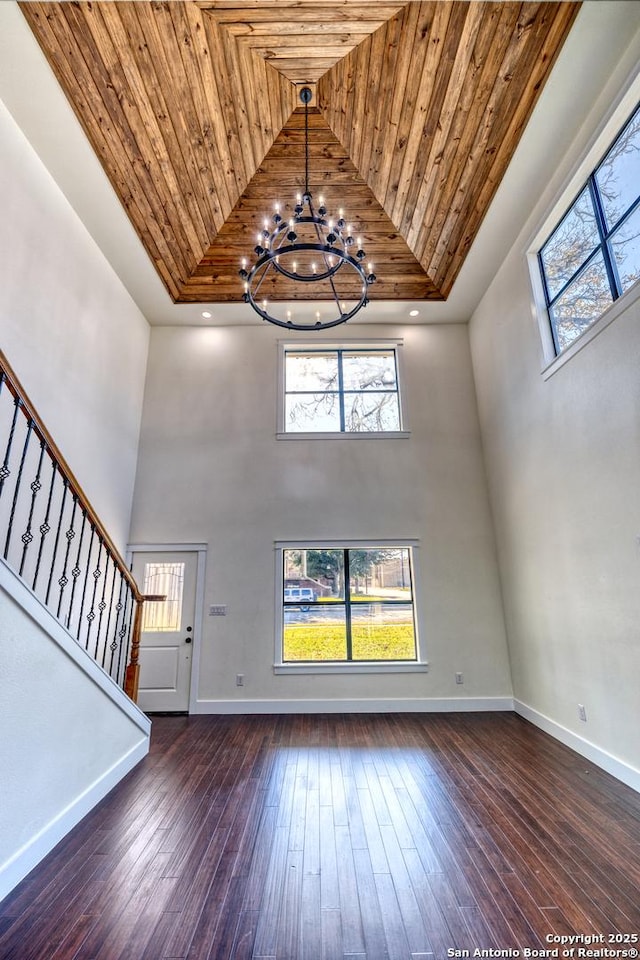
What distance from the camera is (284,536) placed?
17.9 ft

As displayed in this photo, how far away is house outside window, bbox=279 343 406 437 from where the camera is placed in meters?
5.96

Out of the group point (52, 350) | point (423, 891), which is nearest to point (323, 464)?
point (52, 350)

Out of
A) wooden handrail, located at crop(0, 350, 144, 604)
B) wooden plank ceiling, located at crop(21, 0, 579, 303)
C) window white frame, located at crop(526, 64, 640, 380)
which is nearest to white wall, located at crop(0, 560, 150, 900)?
wooden handrail, located at crop(0, 350, 144, 604)

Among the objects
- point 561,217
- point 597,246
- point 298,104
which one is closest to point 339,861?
point 597,246

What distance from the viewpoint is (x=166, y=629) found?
5199mm

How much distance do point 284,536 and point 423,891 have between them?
12.4 ft

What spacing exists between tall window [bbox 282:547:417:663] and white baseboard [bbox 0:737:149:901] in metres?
2.30

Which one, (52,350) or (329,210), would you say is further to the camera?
(329,210)

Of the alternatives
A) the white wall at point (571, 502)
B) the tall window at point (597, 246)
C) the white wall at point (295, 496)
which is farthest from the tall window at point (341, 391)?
the tall window at point (597, 246)

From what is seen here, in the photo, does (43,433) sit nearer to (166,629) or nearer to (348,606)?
(166,629)

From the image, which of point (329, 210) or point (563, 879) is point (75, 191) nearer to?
point (329, 210)

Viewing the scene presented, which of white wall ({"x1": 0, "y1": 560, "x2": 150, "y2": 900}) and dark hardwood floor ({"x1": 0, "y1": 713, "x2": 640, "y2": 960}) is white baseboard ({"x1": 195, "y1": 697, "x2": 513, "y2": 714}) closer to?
dark hardwood floor ({"x1": 0, "y1": 713, "x2": 640, "y2": 960})

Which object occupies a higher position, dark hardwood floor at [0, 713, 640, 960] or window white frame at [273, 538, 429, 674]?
window white frame at [273, 538, 429, 674]

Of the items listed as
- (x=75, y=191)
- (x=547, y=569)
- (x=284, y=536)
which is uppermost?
(x=75, y=191)
